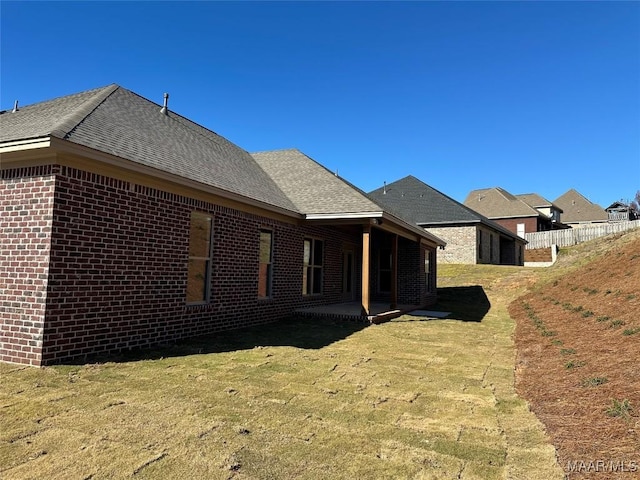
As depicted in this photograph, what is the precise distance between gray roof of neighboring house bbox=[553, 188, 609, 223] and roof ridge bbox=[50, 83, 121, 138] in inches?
2558

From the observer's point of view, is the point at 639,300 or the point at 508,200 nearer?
the point at 639,300

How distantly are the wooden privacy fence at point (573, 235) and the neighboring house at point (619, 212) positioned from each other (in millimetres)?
23809

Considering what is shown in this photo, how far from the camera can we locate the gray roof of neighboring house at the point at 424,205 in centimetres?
2980

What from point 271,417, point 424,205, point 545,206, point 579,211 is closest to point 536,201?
point 545,206

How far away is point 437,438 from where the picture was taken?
3732 mm

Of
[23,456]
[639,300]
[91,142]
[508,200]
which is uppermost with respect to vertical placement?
[508,200]

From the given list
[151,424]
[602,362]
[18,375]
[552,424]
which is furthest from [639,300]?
[18,375]

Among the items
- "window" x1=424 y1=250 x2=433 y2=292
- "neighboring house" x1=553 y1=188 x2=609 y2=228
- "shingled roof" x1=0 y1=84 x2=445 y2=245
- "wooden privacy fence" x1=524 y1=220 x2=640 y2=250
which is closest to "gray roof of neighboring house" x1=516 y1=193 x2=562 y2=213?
"neighboring house" x1=553 y1=188 x2=609 y2=228

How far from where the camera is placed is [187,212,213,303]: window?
28.0ft

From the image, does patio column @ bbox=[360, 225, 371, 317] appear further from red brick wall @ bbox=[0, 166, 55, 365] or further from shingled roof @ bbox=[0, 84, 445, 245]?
red brick wall @ bbox=[0, 166, 55, 365]

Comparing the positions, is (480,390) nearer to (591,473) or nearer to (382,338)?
(591,473)

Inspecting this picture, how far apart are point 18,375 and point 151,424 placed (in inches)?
105

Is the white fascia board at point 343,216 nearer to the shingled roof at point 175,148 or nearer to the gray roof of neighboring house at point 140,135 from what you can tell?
the shingled roof at point 175,148

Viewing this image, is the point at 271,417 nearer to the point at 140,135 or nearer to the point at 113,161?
the point at 113,161
